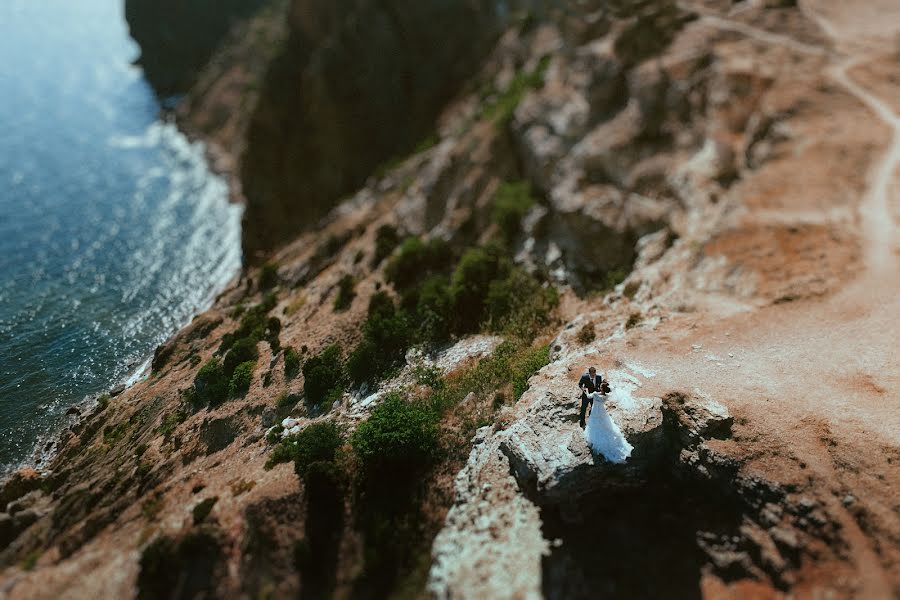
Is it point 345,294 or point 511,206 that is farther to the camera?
point 511,206

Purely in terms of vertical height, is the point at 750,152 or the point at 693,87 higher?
the point at 693,87

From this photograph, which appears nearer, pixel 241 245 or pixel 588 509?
pixel 588 509

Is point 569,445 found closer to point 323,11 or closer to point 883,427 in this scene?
point 883,427

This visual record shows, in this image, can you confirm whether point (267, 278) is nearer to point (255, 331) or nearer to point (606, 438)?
point (255, 331)

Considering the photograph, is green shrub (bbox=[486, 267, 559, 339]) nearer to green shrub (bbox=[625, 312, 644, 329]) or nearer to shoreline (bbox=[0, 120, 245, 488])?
green shrub (bbox=[625, 312, 644, 329])

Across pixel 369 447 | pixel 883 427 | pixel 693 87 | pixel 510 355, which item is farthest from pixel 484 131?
pixel 883 427

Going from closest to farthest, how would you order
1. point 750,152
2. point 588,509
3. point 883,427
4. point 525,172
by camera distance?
point 883,427 < point 588,509 < point 750,152 < point 525,172

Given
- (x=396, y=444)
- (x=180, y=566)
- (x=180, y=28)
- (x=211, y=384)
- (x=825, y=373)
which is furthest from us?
(x=180, y=28)

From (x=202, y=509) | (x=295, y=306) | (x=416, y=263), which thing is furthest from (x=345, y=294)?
(x=202, y=509)
